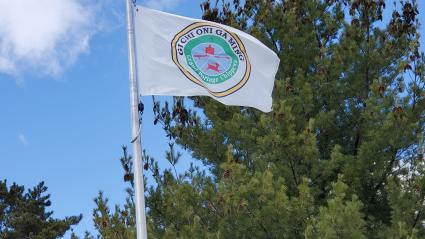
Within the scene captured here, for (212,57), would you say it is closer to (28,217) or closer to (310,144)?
(310,144)

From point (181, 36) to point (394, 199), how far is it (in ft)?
13.0

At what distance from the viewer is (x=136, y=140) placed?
7844 mm

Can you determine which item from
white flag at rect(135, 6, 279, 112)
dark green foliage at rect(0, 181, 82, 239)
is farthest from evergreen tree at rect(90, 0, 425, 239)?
dark green foliage at rect(0, 181, 82, 239)

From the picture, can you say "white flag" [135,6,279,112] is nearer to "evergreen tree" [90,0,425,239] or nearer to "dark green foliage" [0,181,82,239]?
"evergreen tree" [90,0,425,239]

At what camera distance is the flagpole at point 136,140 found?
7.70 m

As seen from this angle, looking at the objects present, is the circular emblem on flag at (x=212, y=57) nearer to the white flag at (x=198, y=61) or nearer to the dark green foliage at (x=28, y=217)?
the white flag at (x=198, y=61)

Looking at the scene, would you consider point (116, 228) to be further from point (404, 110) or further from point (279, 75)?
point (404, 110)

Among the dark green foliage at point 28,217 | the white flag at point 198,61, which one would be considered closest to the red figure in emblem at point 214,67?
the white flag at point 198,61

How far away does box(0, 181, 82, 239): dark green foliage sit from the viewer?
3187 cm

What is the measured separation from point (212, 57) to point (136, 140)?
1.61 m

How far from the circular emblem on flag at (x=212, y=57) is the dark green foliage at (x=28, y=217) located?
24.2 m

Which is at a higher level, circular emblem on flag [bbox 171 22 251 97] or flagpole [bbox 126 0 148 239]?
circular emblem on flag [bbox 171 22 251 97]

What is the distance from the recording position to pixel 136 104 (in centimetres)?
794

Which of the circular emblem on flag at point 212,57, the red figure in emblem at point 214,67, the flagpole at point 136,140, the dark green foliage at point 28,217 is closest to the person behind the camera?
the flagpole at point 136,140
